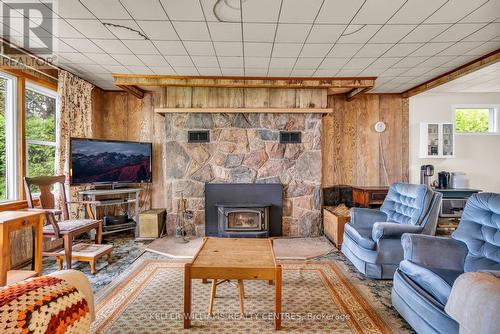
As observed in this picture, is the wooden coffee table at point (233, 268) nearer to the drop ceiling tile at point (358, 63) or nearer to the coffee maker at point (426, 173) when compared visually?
the drop ceiling tile at point (358, 63)

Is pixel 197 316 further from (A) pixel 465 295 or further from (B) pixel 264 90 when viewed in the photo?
(B) pixel 264 90

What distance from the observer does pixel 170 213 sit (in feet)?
14.5

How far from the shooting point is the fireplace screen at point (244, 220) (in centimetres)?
421

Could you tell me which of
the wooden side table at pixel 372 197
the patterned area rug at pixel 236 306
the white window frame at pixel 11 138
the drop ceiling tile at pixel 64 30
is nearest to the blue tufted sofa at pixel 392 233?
the patterned area rug at pixel 236 306

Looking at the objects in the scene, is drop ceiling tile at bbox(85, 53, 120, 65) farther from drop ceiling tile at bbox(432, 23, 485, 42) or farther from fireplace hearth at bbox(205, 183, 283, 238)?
drop ceiling tile at bbox(432, 23, 485, 42)

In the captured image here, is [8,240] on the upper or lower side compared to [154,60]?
lower

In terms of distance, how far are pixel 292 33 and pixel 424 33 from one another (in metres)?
1.34

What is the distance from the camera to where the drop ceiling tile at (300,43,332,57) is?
9.89 ft

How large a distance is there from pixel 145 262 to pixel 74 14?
2.65m

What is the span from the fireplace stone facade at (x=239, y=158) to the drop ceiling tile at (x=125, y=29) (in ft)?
5.44

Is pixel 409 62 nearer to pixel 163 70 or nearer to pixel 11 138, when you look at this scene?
pixel 163 70

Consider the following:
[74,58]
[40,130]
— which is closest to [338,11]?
[74,58]

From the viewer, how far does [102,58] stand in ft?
11.1

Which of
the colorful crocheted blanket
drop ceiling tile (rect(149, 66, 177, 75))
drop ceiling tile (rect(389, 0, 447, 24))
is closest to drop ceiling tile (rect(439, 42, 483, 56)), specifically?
drop ceiling tile (rect(389, 0, 447, 24))
